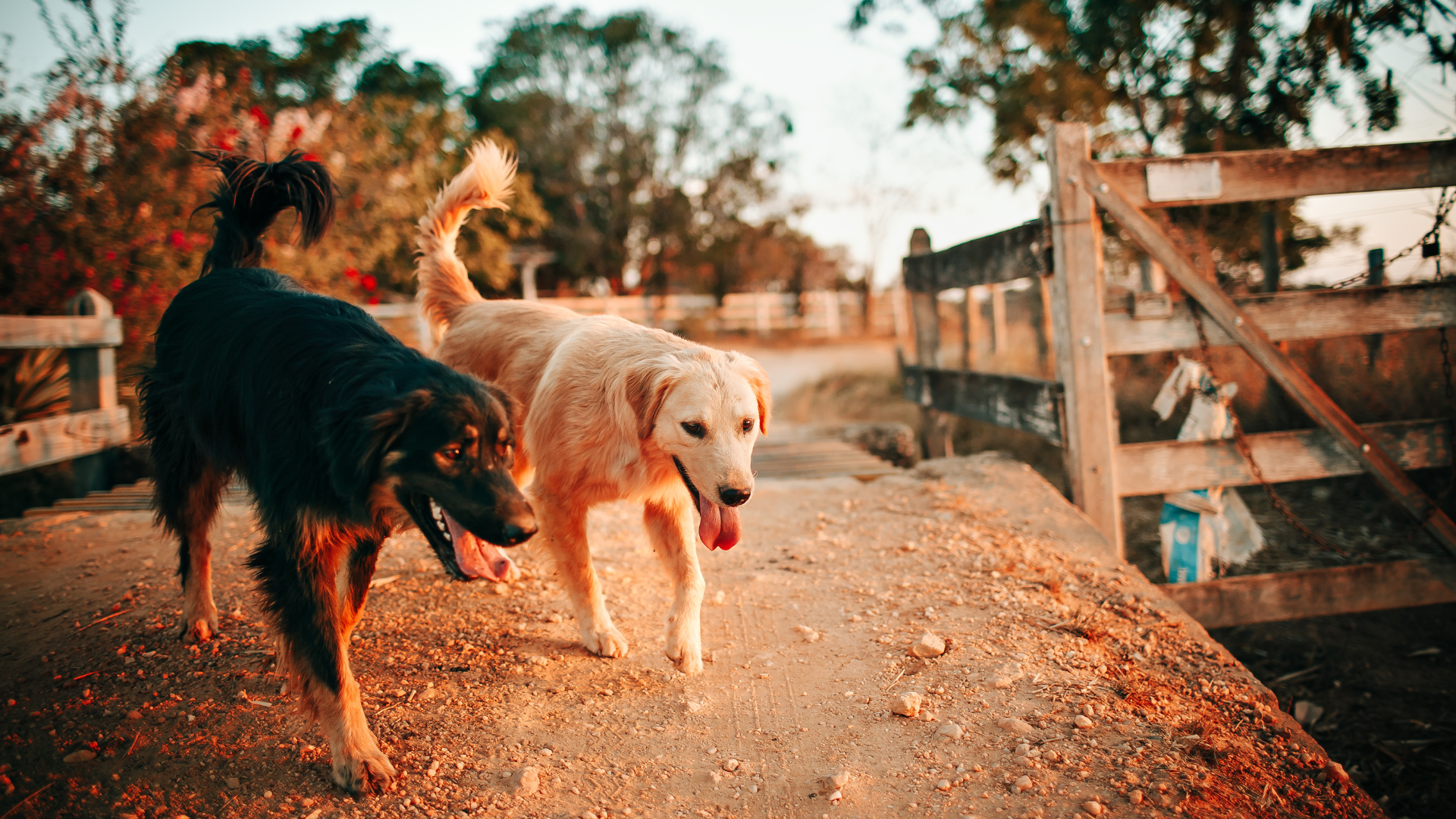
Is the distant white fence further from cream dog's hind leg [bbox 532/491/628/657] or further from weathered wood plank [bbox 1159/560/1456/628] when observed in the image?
cream dog's hind leg [bbox 532/491/628/657]

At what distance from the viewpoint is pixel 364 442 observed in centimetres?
211

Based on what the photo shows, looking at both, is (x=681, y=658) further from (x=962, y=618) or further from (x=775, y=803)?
(x=962, y=618)

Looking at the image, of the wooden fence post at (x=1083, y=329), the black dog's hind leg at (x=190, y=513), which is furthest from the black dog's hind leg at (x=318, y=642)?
the wooden fence post at (x=1083, y=329)

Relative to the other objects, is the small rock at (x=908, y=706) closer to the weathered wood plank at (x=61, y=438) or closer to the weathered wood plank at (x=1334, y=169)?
the weathered wood plank at (x=1334, y=169)

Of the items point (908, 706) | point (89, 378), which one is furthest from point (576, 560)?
point (89, 378)

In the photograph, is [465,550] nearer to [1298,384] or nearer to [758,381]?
[758,381]

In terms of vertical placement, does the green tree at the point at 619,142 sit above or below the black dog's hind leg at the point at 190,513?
above

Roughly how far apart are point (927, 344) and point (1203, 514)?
270cm

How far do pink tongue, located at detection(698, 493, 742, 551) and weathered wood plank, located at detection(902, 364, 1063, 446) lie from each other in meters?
2.42

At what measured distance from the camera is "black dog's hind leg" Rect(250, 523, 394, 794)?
2.25 meters

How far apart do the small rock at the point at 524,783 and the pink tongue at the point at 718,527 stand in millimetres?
979

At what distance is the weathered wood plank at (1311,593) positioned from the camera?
13.6 ft

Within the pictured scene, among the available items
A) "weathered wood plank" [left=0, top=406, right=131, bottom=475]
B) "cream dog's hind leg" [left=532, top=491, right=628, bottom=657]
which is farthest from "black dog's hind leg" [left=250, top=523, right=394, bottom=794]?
"weathered wood plank" [left=0, top=406, right=131, bottom=475]

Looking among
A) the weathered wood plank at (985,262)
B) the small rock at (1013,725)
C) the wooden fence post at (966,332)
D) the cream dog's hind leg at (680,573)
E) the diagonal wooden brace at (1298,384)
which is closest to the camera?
the small rock at (1013,725)
